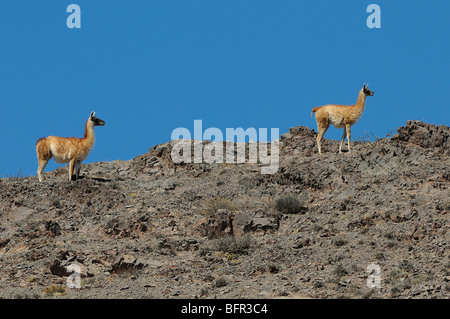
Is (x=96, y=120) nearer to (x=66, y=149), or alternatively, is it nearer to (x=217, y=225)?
(x=66, y=149)

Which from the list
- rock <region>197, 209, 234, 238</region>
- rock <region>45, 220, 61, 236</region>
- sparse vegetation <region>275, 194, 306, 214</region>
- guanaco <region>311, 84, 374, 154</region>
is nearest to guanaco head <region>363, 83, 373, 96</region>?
guanaco <region>311, 84, 374, 154</region>

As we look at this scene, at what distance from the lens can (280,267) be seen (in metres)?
20.8

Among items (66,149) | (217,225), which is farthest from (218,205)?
(66,149)

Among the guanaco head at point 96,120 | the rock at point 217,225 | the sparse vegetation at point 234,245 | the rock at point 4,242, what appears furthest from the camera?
the guanaco head at point 96,120

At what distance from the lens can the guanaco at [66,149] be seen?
104 ft

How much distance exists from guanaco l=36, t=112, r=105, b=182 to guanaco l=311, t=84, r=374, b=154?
32.4 ft

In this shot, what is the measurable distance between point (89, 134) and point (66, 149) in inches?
46.4

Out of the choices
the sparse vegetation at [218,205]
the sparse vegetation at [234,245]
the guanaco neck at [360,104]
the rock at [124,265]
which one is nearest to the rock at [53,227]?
the rock at [124,265]

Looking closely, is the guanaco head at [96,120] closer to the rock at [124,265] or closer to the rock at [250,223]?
the rock at [250,223]

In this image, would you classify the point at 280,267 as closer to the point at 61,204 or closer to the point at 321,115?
the point at 61,204

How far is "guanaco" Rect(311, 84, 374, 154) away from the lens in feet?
109

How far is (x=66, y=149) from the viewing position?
104ft

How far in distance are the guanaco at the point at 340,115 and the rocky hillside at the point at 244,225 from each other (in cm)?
122
